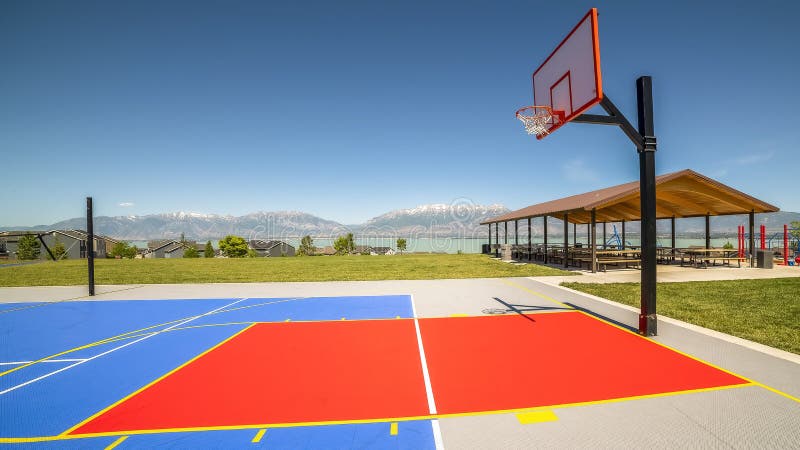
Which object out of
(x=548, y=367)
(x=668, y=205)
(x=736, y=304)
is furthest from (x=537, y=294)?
(x=668, y=205)

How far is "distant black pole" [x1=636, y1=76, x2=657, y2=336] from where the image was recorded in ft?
20.7

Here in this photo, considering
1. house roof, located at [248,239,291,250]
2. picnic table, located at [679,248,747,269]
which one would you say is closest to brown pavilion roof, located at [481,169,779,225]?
picnic table, located at [679,248,747,269]

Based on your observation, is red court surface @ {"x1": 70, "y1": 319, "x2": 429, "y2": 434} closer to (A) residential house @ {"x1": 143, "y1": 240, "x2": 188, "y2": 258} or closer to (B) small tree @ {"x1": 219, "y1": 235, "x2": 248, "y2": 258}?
(B) small tree @ {"x1": 219, "y1": 235, "x2": 248, "y2": 258}

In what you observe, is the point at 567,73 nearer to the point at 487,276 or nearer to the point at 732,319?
the point at 732,319

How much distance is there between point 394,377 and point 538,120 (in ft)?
23.1

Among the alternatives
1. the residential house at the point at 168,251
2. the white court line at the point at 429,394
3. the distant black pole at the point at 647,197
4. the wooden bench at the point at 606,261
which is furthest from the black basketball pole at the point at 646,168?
the residential house at the point at 168,251

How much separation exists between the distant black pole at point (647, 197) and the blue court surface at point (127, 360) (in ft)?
17.8

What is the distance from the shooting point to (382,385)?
4523 millimetres

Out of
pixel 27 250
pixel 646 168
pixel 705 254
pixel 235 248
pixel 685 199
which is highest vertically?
pixel 685 199

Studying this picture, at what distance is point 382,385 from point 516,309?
18.7ft

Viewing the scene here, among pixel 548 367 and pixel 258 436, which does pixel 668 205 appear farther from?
pixel 258 436

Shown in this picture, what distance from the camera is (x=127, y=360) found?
567 cm

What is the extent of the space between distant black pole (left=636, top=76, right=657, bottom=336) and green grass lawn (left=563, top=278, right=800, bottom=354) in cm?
174

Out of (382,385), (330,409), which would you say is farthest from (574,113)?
(330,409)
